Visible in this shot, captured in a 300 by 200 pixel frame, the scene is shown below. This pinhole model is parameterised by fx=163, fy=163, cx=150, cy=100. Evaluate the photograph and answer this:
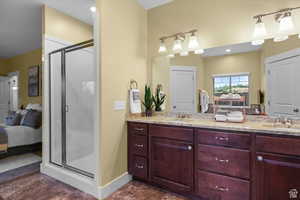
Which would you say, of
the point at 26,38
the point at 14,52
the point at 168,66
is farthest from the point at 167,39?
the point at 14,52

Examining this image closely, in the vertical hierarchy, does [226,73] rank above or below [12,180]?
above

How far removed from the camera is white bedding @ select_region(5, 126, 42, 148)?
3.05 m

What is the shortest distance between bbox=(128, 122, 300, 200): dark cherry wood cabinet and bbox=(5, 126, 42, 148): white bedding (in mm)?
2393

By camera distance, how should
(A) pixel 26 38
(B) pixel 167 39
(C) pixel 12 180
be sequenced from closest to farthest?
(C) pixel 12 180
(B) pixel 167 39
(A) pixel 26 38

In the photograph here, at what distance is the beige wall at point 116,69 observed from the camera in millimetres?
1929

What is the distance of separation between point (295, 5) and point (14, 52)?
6.86m

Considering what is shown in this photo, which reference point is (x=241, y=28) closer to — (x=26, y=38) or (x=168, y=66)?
(x=168, y=66)

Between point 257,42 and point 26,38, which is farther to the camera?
point 26,38

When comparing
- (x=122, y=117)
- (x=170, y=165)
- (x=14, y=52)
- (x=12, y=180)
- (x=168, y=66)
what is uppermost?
(x=14, y=52)

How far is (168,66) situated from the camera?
2518 millimetres

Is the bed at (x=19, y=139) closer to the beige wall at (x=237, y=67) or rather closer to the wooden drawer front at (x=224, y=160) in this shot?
the wooden drawer front at (x=224, y=160)

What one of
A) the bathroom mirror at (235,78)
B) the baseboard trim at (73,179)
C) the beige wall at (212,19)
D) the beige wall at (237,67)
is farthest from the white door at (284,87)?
the baseboard trim at (73,179)

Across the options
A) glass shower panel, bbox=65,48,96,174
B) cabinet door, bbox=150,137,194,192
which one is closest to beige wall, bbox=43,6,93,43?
glass shower panel, bbox=65,48,96,174

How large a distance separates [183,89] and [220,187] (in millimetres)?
1293
